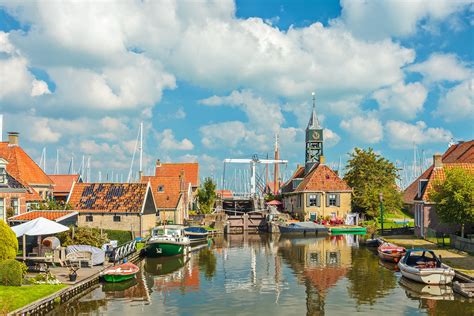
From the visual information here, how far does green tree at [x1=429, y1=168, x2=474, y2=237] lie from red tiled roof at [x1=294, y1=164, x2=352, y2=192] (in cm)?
3325

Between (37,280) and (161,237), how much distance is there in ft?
59.0

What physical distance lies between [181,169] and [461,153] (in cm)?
4814

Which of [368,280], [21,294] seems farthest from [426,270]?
[21,294]

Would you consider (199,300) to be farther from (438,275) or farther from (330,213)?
(330,213)

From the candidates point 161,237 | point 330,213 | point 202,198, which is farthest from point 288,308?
point 202,198

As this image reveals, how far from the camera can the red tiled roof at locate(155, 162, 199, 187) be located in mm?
94438

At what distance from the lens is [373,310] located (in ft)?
82.7

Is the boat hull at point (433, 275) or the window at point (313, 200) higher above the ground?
the window at point (313, 200)

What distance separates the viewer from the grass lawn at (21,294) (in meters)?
22.0

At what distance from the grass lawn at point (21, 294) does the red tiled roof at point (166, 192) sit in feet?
125

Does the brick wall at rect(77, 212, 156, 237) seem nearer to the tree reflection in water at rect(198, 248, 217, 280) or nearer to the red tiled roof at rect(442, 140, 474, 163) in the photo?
the tree reflection in water at rect(198, 248, 217, 280)

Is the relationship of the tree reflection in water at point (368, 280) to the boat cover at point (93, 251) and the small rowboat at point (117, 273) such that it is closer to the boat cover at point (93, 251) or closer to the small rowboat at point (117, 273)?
the small rowboat at point (117, 273)

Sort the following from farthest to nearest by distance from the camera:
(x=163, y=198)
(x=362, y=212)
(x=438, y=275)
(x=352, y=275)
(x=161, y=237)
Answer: (x=362, y=212), (x=163, y=198), (x=161, y=237), (x=352, y=275), (x=438, y=275)

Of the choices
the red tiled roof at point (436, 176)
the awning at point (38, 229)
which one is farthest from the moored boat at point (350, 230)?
the awning at point (38, 229)
